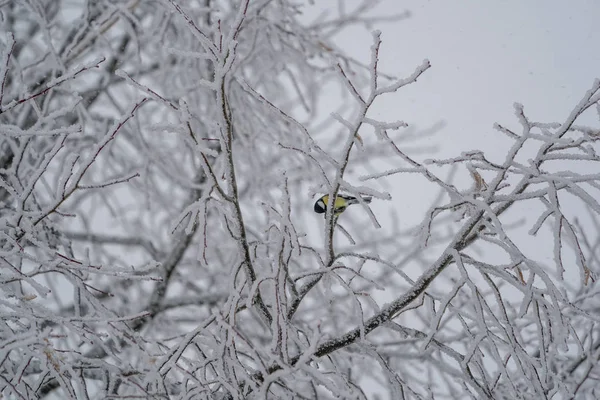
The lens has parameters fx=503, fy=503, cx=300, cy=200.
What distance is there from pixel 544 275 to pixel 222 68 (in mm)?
1128

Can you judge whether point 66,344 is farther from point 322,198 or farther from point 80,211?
point 322,198

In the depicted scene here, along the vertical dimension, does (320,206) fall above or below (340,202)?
above

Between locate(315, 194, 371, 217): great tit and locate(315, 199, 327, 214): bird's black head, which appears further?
locate(315, 199, 327, 214): bird's black head

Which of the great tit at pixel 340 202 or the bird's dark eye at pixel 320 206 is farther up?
the bird's dark eye at pixel 320 206

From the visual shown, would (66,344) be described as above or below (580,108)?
below

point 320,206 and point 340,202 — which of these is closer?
point 340,202

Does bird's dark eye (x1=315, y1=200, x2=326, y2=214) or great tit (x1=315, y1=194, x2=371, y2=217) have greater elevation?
bird's dark eye (x1=315, y1=200, x2=326, y2=214)

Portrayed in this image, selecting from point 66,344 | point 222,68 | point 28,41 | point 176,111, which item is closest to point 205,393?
point 176,111

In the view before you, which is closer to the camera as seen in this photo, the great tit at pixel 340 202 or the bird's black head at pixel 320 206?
the great tit at pixel 340 202

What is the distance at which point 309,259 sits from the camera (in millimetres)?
4801

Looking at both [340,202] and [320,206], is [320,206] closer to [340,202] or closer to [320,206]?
[320,206]

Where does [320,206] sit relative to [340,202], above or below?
above

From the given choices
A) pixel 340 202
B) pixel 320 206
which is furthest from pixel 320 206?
pixel 340 202

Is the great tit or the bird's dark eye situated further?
the bird's dark eye
